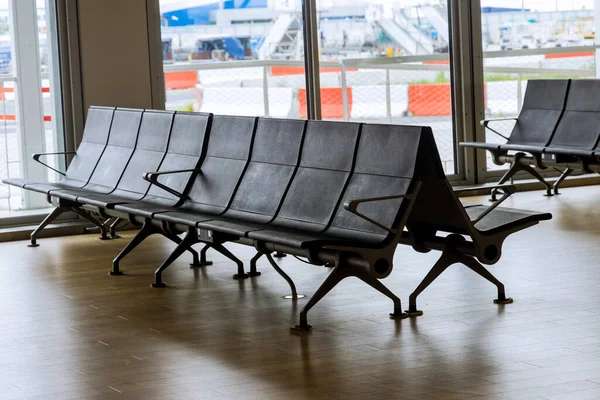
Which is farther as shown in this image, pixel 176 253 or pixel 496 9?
pixel 496 9

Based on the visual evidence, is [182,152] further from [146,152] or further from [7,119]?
[7,119]

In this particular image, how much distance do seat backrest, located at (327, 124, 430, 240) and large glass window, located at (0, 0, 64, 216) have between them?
4.21 m

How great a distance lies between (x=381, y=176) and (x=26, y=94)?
4535 millimetres

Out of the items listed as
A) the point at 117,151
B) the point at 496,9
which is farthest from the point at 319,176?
the point at 496,9

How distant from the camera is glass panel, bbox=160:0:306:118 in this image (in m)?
9.02

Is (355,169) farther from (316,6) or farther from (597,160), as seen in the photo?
(316,6)

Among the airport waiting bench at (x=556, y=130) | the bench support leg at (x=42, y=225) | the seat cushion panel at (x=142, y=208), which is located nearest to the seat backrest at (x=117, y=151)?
the bench support leg at (x=42, y=225)

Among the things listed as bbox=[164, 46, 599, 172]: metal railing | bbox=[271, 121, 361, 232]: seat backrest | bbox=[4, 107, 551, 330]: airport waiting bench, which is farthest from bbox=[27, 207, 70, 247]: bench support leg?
bbox=[271, 121, 361, 232]: seat backrest

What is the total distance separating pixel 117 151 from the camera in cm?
740

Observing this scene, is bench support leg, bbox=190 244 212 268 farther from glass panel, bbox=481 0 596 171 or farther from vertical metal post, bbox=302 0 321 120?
glass panel, bbox=481 0 596 171

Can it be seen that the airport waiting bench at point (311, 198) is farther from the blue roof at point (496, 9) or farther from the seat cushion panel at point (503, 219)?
the blue roof at point (496, 9)

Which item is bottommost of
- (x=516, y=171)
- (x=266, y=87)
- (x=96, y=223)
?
(x=96, y=223)

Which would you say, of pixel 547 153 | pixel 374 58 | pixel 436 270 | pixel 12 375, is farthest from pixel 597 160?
pixel 12 375

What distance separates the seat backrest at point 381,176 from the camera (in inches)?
185
